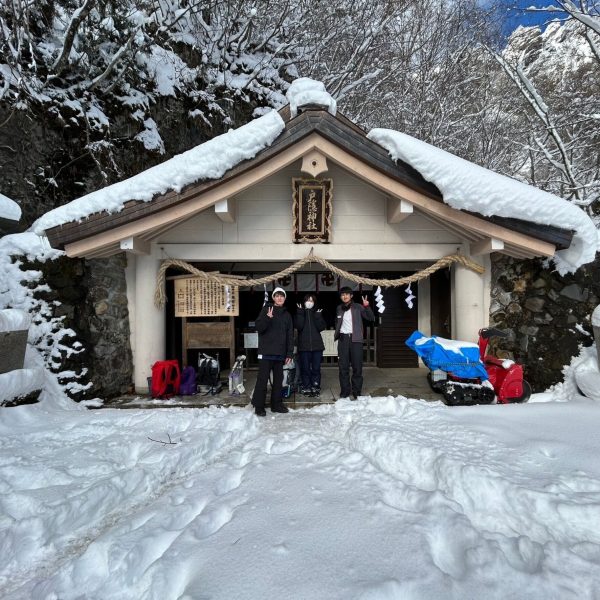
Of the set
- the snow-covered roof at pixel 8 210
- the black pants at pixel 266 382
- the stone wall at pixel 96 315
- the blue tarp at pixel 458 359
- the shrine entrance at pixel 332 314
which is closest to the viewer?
the snow-covered roof at pixel 8 210

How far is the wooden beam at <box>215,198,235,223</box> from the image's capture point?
5.75 meters

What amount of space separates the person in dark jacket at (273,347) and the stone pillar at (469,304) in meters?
3.60

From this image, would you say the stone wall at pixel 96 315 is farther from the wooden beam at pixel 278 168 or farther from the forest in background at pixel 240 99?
the wooden beam at pixel 278 168

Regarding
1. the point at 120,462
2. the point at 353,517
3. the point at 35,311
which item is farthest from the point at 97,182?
the point at 353,517

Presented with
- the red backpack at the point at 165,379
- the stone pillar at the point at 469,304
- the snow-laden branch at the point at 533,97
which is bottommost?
the red backpack at the point at 165,379

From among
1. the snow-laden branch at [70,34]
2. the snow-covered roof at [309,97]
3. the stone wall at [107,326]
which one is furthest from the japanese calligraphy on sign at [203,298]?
the snow-laden branch at [70,34]

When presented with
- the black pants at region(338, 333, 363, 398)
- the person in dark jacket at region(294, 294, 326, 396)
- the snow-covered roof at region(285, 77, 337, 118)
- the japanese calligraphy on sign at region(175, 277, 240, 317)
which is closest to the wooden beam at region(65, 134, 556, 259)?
the snow-covered roof at region(285, 77, 337, 118)

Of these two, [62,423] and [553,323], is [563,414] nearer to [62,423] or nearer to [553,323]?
[553,323]

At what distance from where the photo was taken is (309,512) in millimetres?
2477

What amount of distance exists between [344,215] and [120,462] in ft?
17.6

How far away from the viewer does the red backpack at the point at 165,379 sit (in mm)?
6051

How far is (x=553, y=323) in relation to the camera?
6.26 meters

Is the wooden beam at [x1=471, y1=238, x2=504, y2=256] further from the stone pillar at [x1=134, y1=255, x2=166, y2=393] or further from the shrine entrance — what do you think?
the stone pillar at [x1=134, y1=255, x2=166, y2=393]

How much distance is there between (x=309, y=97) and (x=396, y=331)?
20.5 feet
